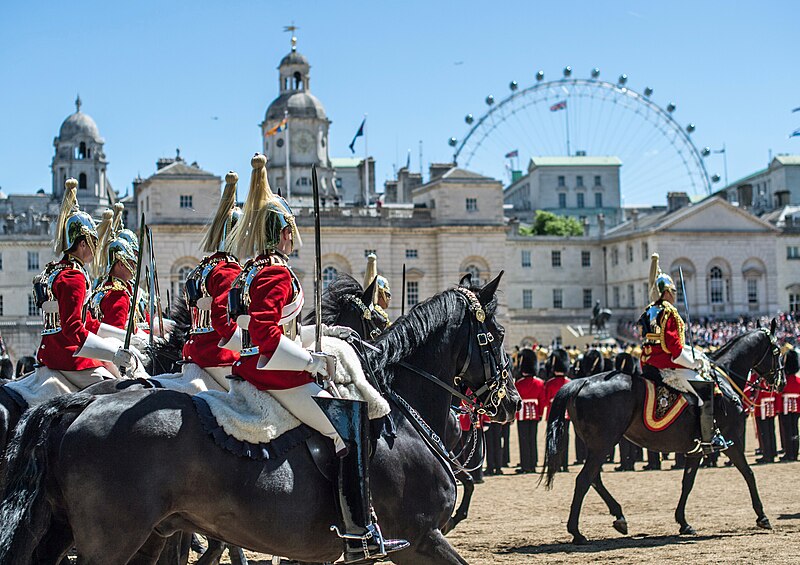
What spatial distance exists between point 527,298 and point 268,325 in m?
77.4

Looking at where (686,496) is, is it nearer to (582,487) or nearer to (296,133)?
(582,487)

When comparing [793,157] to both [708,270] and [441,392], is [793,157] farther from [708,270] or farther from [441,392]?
[441,392]

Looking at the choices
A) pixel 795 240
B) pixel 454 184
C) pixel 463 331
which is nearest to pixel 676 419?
pixel 463 331

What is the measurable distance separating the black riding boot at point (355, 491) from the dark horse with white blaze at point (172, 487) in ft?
0.36

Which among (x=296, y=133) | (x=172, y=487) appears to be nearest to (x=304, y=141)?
(x=296, y=133)

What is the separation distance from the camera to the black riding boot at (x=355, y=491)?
6.71 metres

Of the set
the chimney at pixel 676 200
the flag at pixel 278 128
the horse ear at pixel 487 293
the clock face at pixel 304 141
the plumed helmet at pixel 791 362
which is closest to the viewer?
the horse ear at pixel 487 293

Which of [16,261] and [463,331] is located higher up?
[16,261]

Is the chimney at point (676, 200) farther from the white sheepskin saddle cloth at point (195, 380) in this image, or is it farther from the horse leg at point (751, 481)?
the white sheepskin saddle cloth at point (195, 380)

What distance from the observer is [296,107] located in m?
81.5

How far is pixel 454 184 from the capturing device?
7481 cm

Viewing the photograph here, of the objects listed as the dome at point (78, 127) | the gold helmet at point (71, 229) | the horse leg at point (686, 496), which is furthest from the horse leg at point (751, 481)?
the dome at point (78, 127)

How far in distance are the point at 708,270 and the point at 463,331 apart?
2968 inches

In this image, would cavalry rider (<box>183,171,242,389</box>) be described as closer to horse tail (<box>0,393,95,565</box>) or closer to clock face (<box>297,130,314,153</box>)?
horse tail (<box>0,393,95,565</box>)
